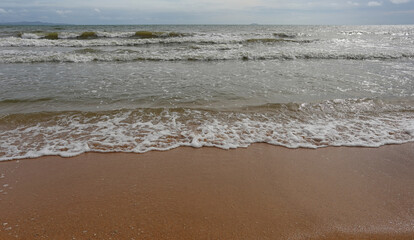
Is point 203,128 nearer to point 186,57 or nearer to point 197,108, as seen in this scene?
point 197,108

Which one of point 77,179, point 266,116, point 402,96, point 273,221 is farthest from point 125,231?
point 402,96

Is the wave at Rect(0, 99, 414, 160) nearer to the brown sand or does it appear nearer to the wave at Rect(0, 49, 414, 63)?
the brown sand

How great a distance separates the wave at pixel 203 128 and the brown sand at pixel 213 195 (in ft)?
1.07

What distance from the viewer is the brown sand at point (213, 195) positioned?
253 cm

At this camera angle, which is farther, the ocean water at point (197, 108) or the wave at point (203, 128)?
the ocean water at point (197, 108)

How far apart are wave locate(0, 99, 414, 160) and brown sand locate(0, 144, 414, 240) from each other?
33 cm

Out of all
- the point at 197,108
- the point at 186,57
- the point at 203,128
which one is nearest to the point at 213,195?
the point at 203,128

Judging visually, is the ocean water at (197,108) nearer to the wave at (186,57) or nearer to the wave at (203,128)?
the wave at (203,128)

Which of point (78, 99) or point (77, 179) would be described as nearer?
point (77, 179)

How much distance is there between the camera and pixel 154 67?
11312 millimetres

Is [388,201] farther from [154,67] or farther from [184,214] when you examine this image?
[154,67]

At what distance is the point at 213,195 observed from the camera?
9.91 feet

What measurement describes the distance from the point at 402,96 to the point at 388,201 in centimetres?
574

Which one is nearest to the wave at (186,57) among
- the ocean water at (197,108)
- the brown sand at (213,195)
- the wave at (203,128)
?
the ocean water at (197,108)
